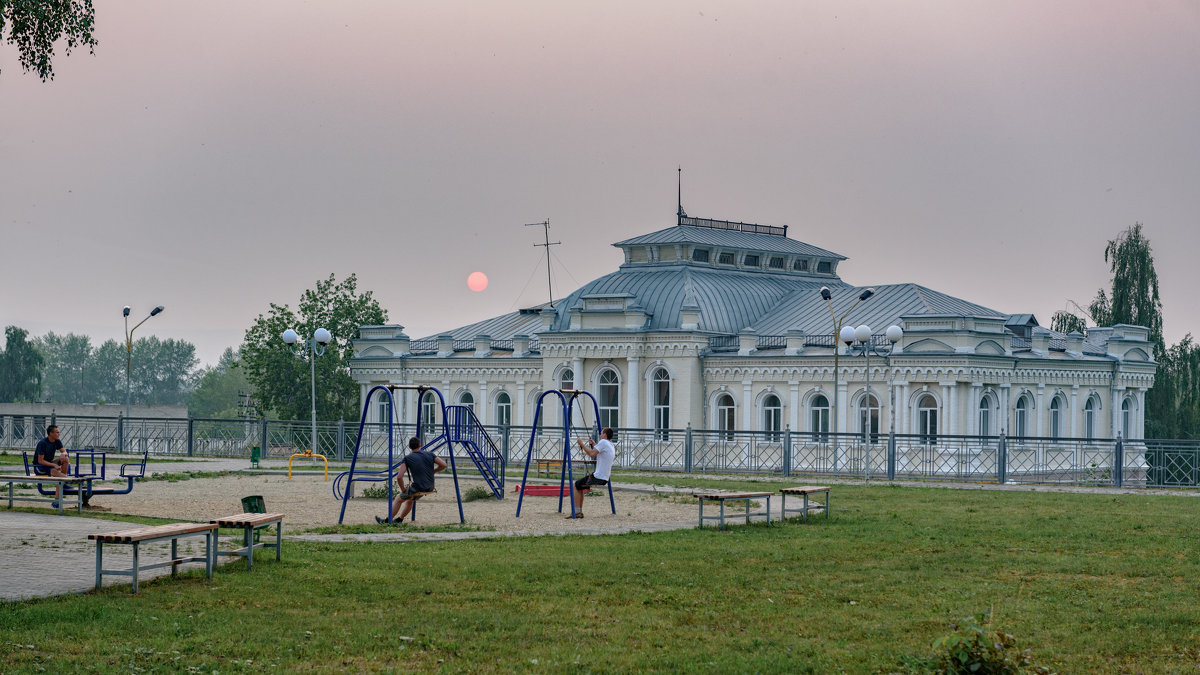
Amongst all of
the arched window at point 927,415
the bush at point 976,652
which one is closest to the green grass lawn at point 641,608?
the bush at point 976,652

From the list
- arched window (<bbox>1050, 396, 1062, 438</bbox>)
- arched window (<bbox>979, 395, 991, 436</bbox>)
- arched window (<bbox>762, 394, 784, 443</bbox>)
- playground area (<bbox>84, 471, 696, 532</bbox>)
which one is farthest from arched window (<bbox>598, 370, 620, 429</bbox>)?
playground area (<bbox>84, 471, 696, 532</bbox>)

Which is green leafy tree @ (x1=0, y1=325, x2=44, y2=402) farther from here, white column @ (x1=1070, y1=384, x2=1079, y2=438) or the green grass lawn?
the green grass lawn

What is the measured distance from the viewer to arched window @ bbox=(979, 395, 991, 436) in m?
45.3

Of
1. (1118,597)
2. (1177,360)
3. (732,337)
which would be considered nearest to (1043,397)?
(732,337)

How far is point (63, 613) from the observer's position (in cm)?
1254

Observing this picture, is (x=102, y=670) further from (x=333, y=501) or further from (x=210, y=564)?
(x=333, y=501)

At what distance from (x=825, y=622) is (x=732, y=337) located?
130ft

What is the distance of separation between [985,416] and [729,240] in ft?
58.2

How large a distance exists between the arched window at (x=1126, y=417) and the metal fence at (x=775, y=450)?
459 centimetres

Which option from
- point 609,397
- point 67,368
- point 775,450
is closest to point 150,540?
point 775,450

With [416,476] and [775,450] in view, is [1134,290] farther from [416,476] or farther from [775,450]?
[416,476]

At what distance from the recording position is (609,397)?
173 feet

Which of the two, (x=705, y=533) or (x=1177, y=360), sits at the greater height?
(x=1177, y=360)

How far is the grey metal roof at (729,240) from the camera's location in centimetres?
5866
